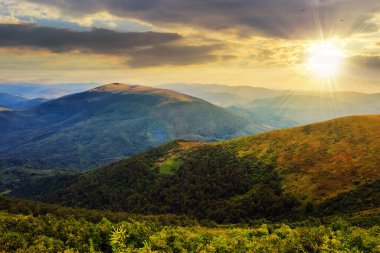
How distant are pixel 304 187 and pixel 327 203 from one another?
21.2 m

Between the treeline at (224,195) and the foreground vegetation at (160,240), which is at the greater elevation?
the foreground vegetation at (160,240)

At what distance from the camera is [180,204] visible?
172 meters

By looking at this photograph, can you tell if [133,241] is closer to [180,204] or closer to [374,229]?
[374,229]

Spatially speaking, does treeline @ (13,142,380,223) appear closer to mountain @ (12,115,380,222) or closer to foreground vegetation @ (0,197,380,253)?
mountain @ (12,115,380,222)

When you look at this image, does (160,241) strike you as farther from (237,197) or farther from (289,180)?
(289,180)

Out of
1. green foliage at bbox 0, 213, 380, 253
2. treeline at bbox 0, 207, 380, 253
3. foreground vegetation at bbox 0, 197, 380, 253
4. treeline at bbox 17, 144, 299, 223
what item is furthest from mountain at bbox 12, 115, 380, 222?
green foliage at bbox 0, 213, 380, 253

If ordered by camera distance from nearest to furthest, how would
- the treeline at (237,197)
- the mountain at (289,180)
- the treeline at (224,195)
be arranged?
the treeline at (237,197) → the mountain at (289,180) → the treeline at (224,195)

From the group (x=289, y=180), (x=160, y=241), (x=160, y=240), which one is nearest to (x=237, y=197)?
(x=289, y=180)

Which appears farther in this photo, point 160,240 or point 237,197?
point 237,197

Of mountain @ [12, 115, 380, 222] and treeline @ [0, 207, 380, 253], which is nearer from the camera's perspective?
treeline @ [0, 207, 380, 253]

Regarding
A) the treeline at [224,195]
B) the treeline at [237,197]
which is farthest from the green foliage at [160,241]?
the treeline at [224,195]

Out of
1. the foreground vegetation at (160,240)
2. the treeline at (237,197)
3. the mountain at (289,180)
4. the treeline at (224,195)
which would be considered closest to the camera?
the foreground vegetation at (160,240)

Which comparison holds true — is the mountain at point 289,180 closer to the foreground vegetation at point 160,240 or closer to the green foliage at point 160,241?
the foreground vegetation at point 160,240

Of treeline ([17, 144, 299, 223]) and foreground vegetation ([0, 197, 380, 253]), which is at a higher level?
foreground vegetation ([0, 197, 380, 253])
